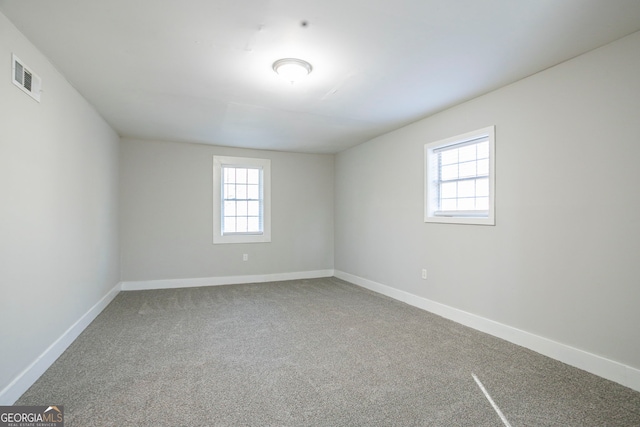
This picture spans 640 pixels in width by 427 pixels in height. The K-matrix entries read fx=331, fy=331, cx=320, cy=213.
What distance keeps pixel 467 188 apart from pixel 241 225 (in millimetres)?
3857

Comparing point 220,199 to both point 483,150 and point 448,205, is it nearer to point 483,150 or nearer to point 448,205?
point 448,205

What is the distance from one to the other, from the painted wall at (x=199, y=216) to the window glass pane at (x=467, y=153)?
10.2 ft

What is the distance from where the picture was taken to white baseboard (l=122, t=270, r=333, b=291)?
5.28 m

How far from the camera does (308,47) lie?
96.9 inches

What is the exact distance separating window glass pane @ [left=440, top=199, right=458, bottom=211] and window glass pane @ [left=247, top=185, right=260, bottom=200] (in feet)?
10.9

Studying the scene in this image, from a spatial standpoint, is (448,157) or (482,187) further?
(448,157)

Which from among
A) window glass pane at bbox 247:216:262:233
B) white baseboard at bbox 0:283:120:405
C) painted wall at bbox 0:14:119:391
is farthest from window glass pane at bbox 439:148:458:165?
white baseboard at bbox 0:283:120:405

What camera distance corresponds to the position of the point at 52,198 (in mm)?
2705

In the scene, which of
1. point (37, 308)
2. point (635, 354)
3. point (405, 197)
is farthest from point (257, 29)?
point (635, 354)

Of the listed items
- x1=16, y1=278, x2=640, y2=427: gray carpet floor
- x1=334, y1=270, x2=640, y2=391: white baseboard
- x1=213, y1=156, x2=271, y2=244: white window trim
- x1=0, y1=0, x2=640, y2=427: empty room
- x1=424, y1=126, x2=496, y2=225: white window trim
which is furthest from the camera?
x1=213, y1=156, x2=271, y2=244: white window trim

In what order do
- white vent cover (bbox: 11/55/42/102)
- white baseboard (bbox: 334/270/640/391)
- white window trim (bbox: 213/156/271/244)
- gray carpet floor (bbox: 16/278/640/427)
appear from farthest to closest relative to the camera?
1. white window trim (bbox: 213/156/271/244)
2. white baseboard (bbox: 334/270/640/391)
3. white vent cover (bbox: 11/55/42/102)
4. gray carpet floor (bbox: 16/278/640/427)

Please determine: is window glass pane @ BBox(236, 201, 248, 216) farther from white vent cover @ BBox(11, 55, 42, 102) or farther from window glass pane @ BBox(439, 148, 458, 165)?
white vent cover @ BBox(11, 55, 42, 102)

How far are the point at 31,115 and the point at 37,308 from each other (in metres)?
1.40

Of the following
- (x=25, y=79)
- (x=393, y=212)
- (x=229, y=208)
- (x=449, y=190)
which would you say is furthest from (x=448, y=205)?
(x=25, y=79)
